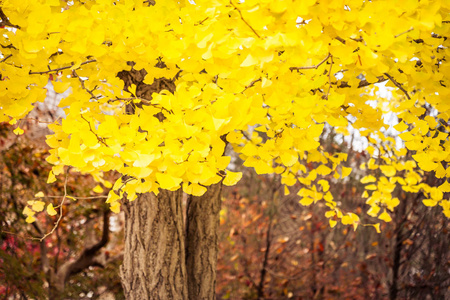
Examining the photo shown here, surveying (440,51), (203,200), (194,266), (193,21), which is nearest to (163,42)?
(193,21)

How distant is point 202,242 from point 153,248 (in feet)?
1.65

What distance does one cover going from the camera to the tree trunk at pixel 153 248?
2684 millimetres

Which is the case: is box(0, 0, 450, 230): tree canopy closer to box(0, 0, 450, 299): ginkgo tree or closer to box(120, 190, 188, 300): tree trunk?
box(0, 0, 450, 299): ginkgo tree

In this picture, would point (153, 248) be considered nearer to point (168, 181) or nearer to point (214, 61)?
point (168, 181)

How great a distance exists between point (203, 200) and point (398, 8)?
224cm

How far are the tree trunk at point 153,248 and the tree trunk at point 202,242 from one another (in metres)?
0.31

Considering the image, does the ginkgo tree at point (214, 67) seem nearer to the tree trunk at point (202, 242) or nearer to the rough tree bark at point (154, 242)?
the rough tree bark at point (154, 242)

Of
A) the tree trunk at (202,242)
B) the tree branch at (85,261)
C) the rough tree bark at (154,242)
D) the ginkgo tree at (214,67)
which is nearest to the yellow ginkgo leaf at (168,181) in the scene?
the ginkgo tree at (214,67)

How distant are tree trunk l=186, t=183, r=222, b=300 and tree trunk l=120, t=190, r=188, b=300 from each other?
31 centimetres

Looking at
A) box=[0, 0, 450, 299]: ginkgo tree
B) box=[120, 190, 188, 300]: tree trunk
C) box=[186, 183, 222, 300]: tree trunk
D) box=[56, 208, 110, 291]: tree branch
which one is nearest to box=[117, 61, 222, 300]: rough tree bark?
box=[120, 190, 188, 300]: tree trunk

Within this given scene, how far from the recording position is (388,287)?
4855 mm

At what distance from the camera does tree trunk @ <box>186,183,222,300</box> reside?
306 centimetres

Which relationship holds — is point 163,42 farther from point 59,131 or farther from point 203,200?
point 203,200

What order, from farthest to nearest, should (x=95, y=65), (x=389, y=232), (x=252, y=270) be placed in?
(x=252, y=270) < (x=389, y=232) < (x=95, y=65)
